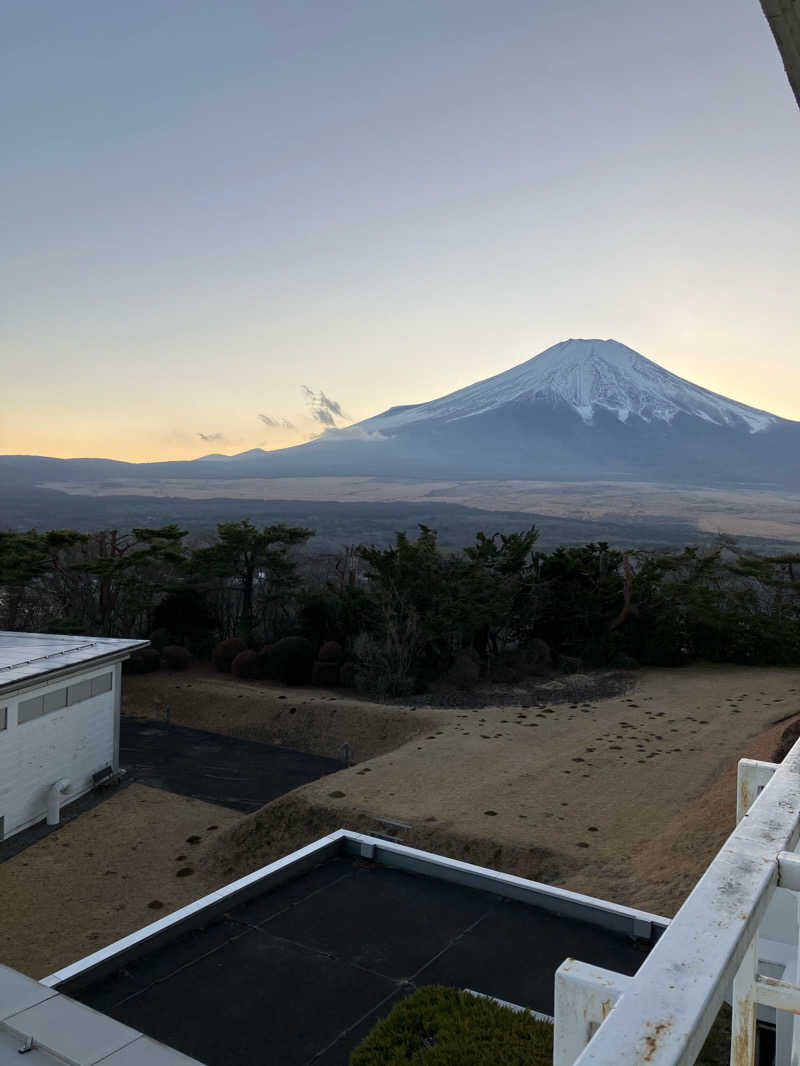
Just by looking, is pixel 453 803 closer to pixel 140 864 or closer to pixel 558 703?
pixel 140 864

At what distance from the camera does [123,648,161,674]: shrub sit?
75.6ft

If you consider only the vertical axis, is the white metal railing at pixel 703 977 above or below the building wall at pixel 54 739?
above

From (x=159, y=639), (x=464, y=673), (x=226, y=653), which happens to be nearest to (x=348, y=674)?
(x=464, y=673)

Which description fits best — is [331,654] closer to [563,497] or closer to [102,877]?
[102,877]

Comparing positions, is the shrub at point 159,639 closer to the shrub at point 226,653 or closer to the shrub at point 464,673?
the shrub at point 226,653

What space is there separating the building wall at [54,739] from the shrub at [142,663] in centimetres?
703

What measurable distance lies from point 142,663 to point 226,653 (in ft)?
8.35

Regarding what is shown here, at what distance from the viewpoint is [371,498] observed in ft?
510

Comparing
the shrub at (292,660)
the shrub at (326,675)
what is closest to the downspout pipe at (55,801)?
the shrub at (292,660)

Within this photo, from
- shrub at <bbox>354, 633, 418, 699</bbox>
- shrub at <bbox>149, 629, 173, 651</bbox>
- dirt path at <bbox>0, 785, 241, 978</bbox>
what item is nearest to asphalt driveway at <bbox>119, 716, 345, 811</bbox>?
dirt path at <bbox>0, 785, 241, 978</bbox>

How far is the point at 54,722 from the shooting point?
14.3m

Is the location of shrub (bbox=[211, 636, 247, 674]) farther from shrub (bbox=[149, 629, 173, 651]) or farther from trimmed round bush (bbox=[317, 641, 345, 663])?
trimmed round bush (bbox=[317, 641, 345, 663])

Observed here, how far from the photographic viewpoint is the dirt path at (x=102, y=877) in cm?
1041

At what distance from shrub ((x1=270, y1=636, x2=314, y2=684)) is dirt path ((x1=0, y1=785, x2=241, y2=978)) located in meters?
7.46
